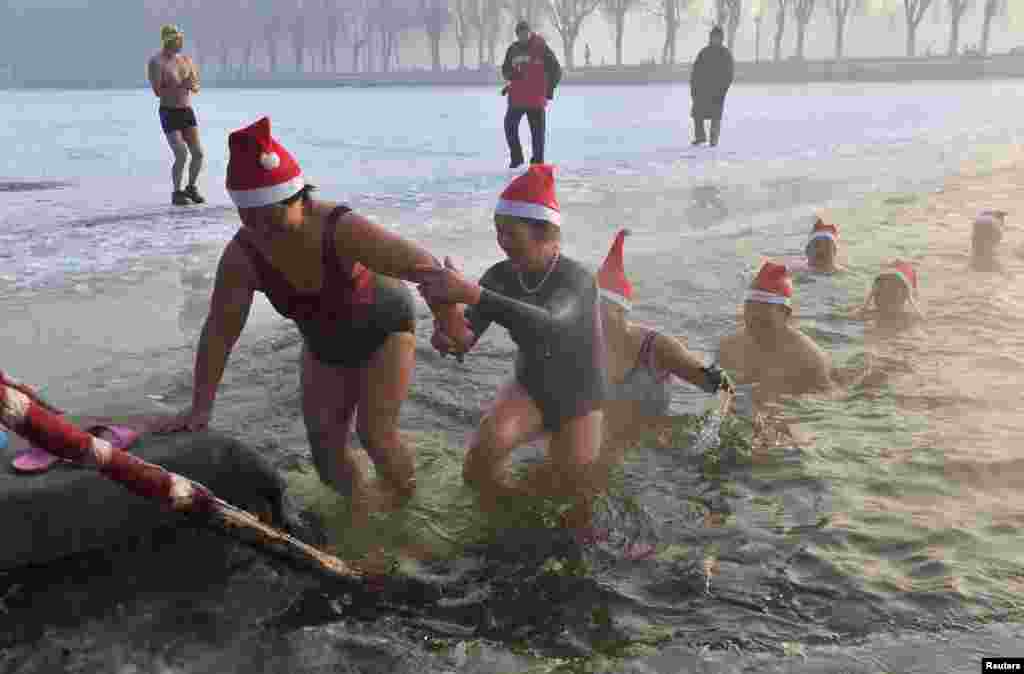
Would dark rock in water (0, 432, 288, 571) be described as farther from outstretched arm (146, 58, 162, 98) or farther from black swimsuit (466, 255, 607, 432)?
outstretched arm (146, 58, 162, 98)

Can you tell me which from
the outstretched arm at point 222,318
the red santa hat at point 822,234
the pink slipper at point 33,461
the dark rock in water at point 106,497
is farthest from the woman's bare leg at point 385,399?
the red santa hat at point 822,234

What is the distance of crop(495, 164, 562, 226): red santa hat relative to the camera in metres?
3.88

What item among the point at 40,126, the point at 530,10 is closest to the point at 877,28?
the point at 530,10

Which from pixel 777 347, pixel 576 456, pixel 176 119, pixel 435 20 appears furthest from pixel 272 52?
pixel 576 456

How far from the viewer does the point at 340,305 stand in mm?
3600

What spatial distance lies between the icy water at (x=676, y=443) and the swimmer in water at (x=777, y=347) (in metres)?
0.21

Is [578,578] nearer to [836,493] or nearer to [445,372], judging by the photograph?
[836,493]

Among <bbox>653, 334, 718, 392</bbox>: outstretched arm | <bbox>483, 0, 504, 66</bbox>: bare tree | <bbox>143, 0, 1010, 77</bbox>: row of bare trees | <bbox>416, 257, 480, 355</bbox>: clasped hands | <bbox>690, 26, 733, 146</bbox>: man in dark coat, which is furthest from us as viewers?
<bbox>143, 0, 1010, 77</bbox>: row of bare trees

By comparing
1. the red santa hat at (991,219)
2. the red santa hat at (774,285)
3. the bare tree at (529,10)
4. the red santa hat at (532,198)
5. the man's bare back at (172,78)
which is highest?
the bare tree at (529,10)

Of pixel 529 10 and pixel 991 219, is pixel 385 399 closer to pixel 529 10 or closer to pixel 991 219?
pixel 991 219

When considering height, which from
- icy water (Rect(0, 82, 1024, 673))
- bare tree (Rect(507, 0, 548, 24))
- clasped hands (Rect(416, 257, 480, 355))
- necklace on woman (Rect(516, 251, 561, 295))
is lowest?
icy water (Rect(0, 82, 1024, 673))

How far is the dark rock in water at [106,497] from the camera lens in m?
3.13

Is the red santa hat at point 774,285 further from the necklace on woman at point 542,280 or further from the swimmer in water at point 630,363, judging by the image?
the necklace on woman at point 542,280

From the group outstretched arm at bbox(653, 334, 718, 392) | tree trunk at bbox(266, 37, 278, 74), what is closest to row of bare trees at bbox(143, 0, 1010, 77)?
tree trunk at bbox(266, 37, 278, 74)
